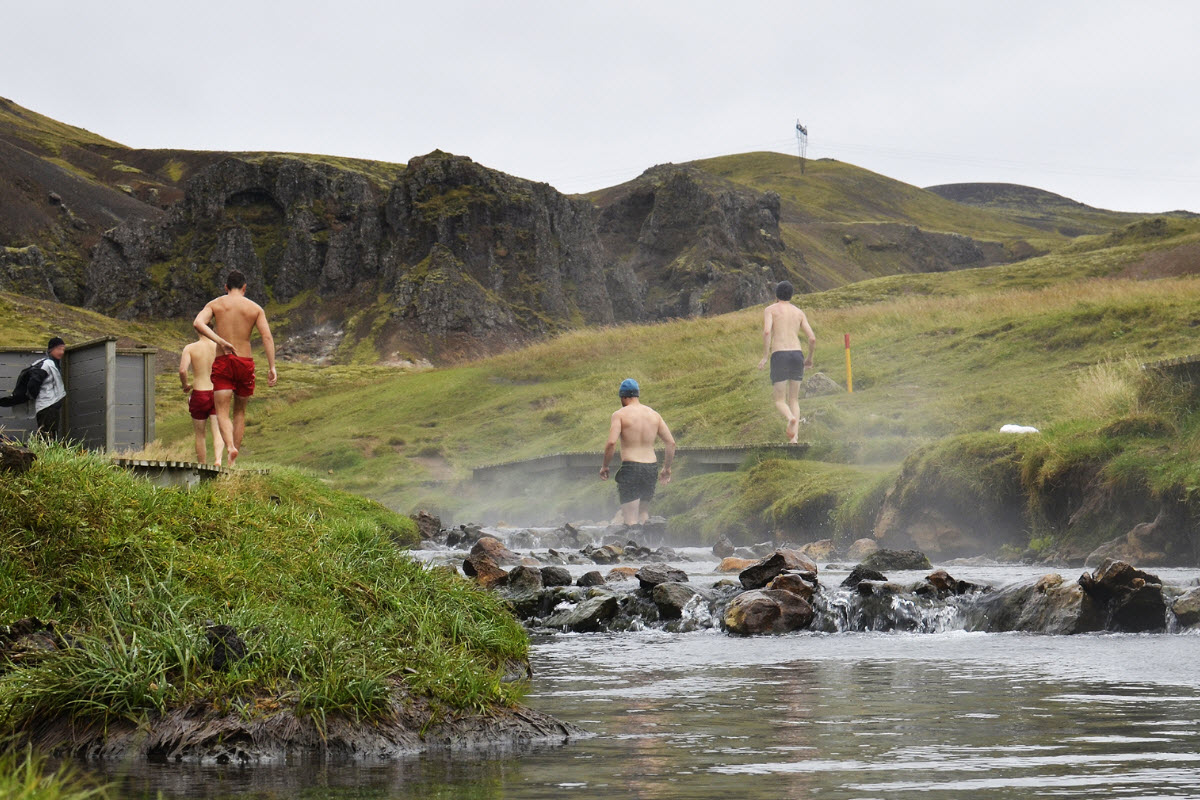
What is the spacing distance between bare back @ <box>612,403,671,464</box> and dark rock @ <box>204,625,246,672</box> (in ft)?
39.5

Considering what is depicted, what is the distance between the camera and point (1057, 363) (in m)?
28.5

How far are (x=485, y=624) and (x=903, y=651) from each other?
3510 mm

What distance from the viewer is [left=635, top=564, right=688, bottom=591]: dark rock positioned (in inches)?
551

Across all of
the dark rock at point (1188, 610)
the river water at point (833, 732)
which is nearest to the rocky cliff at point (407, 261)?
the dark rock at point (1188, 610)

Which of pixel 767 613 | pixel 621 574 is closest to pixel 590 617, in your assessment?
pixel 767 613

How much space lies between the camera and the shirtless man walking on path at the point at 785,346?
23734 millimetres

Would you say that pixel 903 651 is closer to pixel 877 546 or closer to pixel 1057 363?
pixel 877 546

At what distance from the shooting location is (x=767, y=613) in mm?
12664

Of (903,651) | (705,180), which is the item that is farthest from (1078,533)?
(705,180)

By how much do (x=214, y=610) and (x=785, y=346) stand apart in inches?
→ 680

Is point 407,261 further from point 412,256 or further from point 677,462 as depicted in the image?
point 677,462

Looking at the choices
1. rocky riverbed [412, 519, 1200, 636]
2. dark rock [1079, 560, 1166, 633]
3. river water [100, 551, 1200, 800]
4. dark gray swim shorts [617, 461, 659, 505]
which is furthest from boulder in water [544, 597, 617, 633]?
dark gray swim shorts [617, 461, 659, 505]

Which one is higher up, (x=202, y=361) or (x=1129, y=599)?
(x=202, y=361)

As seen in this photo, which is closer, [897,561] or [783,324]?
[897,561]
